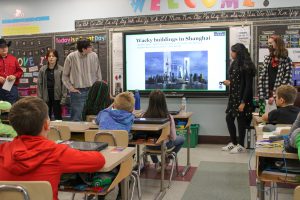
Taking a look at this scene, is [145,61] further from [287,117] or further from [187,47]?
[287,117]

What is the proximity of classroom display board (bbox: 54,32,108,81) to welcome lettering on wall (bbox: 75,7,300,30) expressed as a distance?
15 centimetres

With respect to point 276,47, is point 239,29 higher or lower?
higher

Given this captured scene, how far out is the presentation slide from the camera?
19.9ft

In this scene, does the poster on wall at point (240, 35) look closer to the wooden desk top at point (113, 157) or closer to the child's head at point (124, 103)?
the child's head at point (124, 103)

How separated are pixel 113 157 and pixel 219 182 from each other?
7.42 feet

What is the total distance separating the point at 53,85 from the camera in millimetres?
5770

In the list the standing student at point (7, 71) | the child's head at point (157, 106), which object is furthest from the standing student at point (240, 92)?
the standing student at point (7, 71)

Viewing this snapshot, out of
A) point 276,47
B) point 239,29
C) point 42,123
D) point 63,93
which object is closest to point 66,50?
point 63,93

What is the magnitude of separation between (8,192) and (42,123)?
0.35 m

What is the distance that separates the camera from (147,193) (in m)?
3.73

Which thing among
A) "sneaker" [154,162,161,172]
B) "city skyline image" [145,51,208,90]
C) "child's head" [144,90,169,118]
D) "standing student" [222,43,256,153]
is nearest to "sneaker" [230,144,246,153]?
"standing student" [222,43,256,153]

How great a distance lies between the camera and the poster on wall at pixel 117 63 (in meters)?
6.53

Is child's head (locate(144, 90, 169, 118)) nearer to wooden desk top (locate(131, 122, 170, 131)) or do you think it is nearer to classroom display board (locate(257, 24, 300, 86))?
wooden desk top (locate(131, 122, 170, 131))

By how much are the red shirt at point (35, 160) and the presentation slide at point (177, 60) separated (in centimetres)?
463
